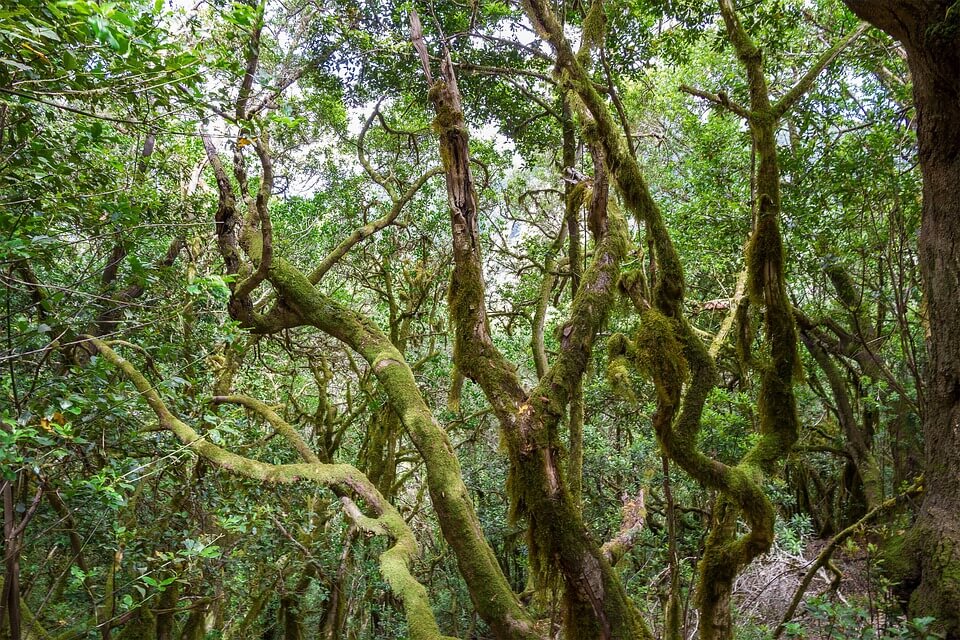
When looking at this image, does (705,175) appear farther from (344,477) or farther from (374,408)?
(344,477)

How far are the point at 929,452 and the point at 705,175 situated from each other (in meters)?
4.85

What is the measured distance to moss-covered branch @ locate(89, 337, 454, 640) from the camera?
9.49 feet

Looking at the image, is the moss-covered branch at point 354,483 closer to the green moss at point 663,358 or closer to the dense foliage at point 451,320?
the dense foliage at point 451,320

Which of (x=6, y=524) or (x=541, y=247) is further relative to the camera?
(x=541, y=247)

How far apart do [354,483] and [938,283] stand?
11.2ft

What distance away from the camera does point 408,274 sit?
7.04 metres

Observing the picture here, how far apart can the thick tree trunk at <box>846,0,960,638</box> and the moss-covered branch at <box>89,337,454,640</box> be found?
243cm

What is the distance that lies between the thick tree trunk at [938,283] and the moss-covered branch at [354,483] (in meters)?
2.43

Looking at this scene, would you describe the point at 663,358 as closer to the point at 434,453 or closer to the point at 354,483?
the point at 434,453

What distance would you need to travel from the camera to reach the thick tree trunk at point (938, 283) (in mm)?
2652

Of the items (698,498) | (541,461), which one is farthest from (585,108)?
(698,498)

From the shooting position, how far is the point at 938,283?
2877mm

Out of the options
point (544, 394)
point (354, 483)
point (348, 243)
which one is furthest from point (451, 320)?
point (348, 243)

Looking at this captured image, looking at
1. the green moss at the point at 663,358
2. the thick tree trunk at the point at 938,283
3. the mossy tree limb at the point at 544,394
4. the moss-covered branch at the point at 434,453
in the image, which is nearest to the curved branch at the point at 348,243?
the moss-covered branch at the point at 434,453
